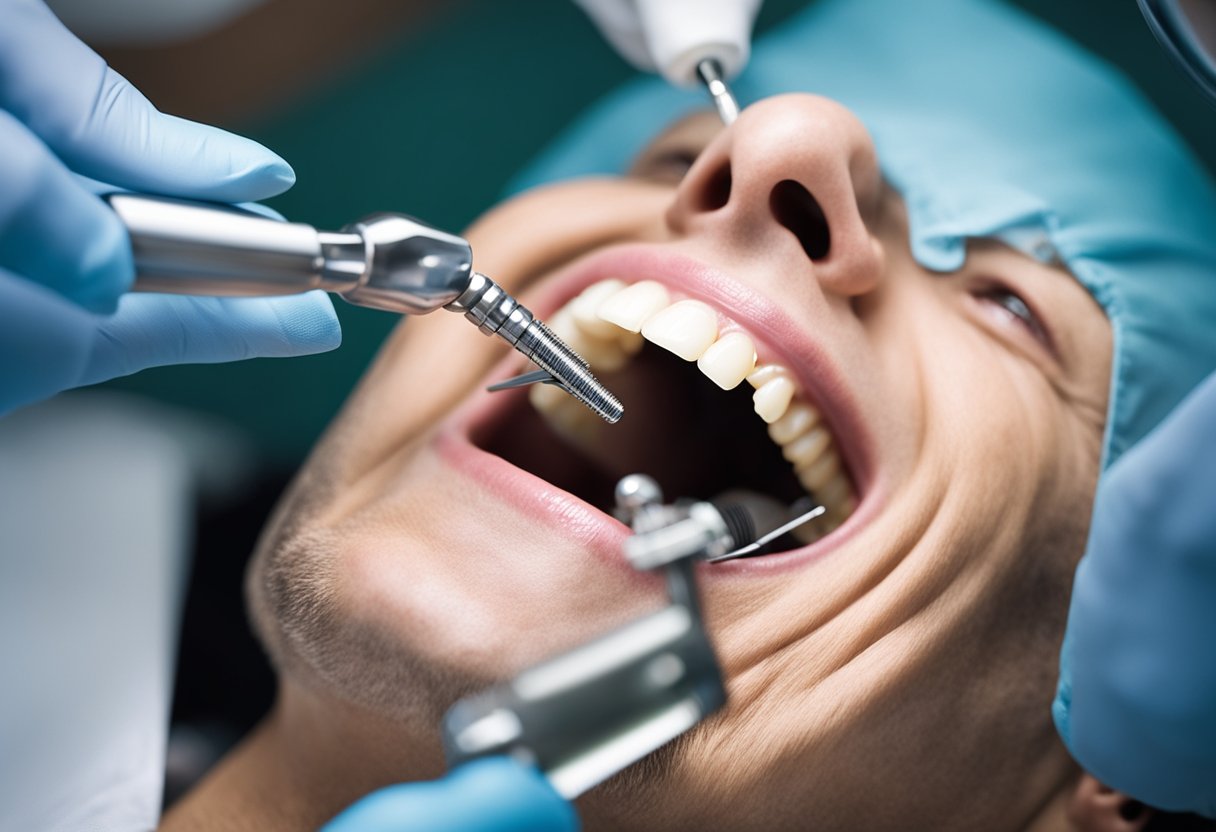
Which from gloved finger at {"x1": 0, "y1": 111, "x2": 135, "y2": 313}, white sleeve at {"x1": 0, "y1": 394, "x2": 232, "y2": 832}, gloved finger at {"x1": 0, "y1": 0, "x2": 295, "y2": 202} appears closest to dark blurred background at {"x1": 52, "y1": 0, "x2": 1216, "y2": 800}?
white sleeve at {"x1": 0, "y1": 394, "x2": 232, "y2": 832}

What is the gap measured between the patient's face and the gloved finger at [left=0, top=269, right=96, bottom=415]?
0.30m

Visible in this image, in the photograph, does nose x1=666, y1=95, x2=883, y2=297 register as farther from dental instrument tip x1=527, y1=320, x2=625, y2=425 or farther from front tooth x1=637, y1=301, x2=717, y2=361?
dental instrument tip x1=527, y1=320, x2=625, y2=425

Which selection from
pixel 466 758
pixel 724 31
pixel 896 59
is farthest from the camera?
pixel 896 59

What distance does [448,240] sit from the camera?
27.7 inches

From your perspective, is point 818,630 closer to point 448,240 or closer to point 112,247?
point 448,240

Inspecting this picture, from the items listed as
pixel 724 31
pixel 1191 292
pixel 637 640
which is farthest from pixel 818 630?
pixel 724 31

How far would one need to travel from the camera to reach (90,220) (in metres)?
0.63

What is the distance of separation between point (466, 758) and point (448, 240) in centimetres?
34

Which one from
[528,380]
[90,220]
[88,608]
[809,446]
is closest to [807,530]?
[809,446]

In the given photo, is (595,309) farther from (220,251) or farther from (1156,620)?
(1156,620)

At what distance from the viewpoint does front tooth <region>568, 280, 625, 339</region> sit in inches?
40.3

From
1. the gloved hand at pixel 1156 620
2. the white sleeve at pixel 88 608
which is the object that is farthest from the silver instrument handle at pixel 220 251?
the white sleeve at pixel 88 608

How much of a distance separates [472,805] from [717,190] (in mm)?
635

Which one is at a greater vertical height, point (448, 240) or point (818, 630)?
point (448, 240)
